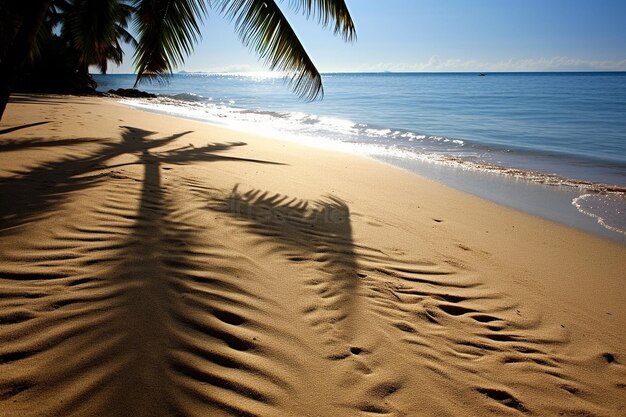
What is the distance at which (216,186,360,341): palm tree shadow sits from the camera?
261cm

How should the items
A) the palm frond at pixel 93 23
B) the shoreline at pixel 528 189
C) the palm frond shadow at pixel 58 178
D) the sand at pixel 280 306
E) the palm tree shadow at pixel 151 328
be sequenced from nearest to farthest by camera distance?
→ the palm tree shadow at pixel 151 328 → the sand at pixel 280 306 → the palm frond shadow at pixel 58 178 → the shoreline at pixel 528 189 → the palm frond at pixel 93 23

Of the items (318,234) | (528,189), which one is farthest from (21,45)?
(528,189)

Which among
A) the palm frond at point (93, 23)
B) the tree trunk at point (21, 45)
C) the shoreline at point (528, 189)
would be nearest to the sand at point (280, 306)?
the shoreline at point (528, 189)

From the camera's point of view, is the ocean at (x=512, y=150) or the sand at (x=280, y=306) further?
the ocean at (x=512, y=150)

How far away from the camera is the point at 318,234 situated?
3711 mm

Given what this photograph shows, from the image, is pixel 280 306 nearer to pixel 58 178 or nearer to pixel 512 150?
pixel 58 178

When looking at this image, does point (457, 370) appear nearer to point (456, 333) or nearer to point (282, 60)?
point (456, 333)

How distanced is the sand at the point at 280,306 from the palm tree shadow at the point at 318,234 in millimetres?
24

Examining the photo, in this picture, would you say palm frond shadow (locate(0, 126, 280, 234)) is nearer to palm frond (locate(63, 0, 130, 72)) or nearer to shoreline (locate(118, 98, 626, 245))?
palm frond (locate(63, 0, 130, 72))

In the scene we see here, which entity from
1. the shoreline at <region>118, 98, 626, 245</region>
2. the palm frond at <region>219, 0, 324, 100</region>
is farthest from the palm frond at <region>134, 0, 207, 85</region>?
the shoreline at <region>118, 98, 626, 245</region>

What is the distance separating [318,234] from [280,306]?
1393 millimetres

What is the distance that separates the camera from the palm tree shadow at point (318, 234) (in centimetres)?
261

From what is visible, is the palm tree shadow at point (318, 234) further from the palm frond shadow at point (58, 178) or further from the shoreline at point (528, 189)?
the shoreline at point (528, 189)

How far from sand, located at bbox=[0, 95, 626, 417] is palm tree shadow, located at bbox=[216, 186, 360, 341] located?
0.08ft
